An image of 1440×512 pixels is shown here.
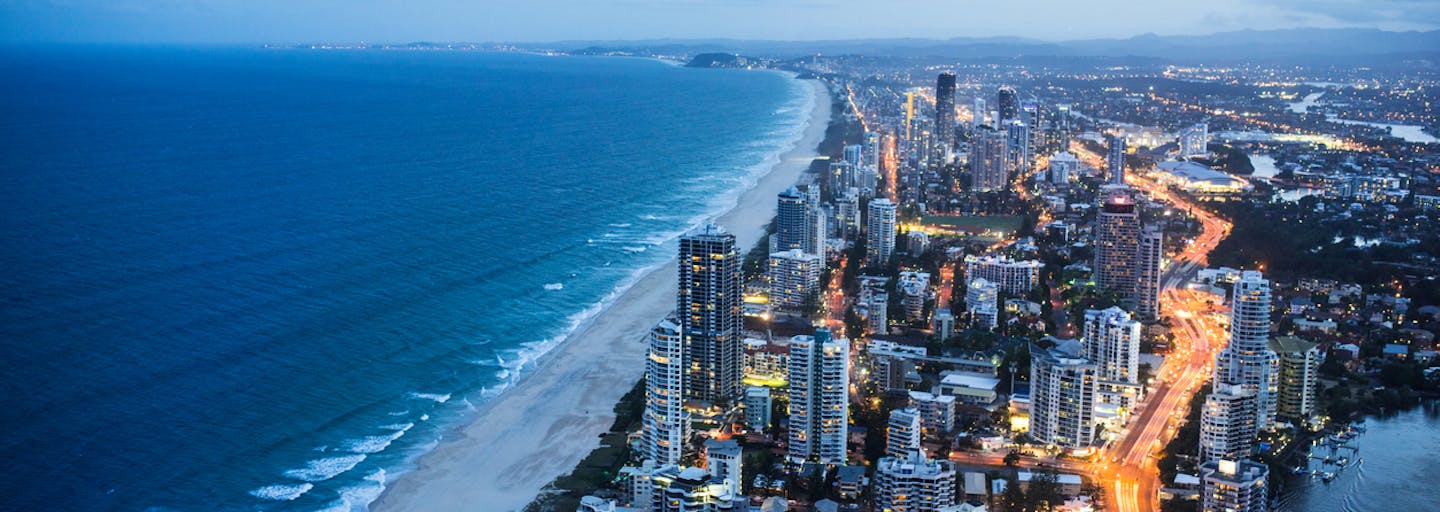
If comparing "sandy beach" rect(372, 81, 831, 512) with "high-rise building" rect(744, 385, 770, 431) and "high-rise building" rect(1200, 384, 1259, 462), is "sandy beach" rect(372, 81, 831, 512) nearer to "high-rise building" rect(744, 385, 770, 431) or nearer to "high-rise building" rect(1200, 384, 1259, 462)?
"high-rise building" rect(744, 385, 770, 431)

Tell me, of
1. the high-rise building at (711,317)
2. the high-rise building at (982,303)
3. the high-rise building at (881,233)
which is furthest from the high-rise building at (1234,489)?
the high-rise building at (881,233)

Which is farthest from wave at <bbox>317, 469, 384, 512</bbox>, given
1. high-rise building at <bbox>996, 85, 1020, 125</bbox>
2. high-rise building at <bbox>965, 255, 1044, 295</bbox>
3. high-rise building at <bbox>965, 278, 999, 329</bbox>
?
high-rise building at <bbox>996, 85, 1020, 125</bbox>

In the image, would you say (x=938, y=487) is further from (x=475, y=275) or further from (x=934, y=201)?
(x=934, y=201)

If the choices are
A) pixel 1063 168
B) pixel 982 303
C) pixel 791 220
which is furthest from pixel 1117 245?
pixel 1063 168

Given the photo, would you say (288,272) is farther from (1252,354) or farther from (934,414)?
(1252,354)

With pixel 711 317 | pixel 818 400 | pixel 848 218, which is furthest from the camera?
pixel 848 218

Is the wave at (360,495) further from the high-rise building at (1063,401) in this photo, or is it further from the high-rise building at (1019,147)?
the high-rise building at (1019,147)

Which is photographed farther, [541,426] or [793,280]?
[793,280]
